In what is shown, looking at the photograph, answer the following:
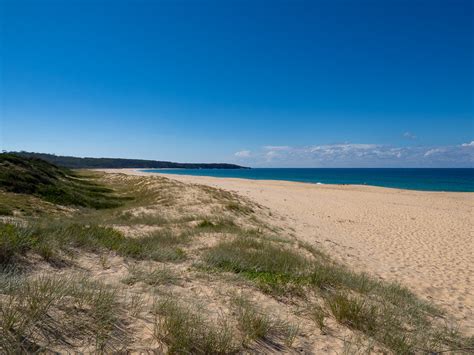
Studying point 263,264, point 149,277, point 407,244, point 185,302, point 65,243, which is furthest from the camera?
point 407,244

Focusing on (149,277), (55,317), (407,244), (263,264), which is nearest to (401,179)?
(407,244)

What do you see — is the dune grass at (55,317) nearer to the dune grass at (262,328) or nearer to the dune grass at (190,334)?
the dune grass at (190,334)

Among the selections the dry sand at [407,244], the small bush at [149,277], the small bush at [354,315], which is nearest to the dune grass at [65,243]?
the small bush at [149,277]

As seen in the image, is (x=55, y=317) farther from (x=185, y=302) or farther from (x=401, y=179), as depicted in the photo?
(x=401, y=179)

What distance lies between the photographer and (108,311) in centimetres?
354

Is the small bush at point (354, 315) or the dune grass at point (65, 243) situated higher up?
the dune grass at point (65, 243)

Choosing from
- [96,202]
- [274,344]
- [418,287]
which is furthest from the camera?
[96,202]

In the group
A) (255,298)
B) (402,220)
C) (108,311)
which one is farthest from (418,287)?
(402,220)

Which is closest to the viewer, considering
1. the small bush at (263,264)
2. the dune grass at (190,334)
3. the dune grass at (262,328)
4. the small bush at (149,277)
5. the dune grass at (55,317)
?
the dune grass at (55,317)

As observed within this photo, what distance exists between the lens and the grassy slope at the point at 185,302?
3227 millimetres

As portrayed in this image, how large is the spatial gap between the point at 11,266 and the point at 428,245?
1487 centimetres

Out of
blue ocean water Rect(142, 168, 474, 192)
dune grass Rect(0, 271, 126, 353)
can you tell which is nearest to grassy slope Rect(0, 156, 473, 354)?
dune grass Rect(0, 271, 126, 353)

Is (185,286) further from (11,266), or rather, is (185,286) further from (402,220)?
(402,220)

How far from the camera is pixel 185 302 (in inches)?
169
